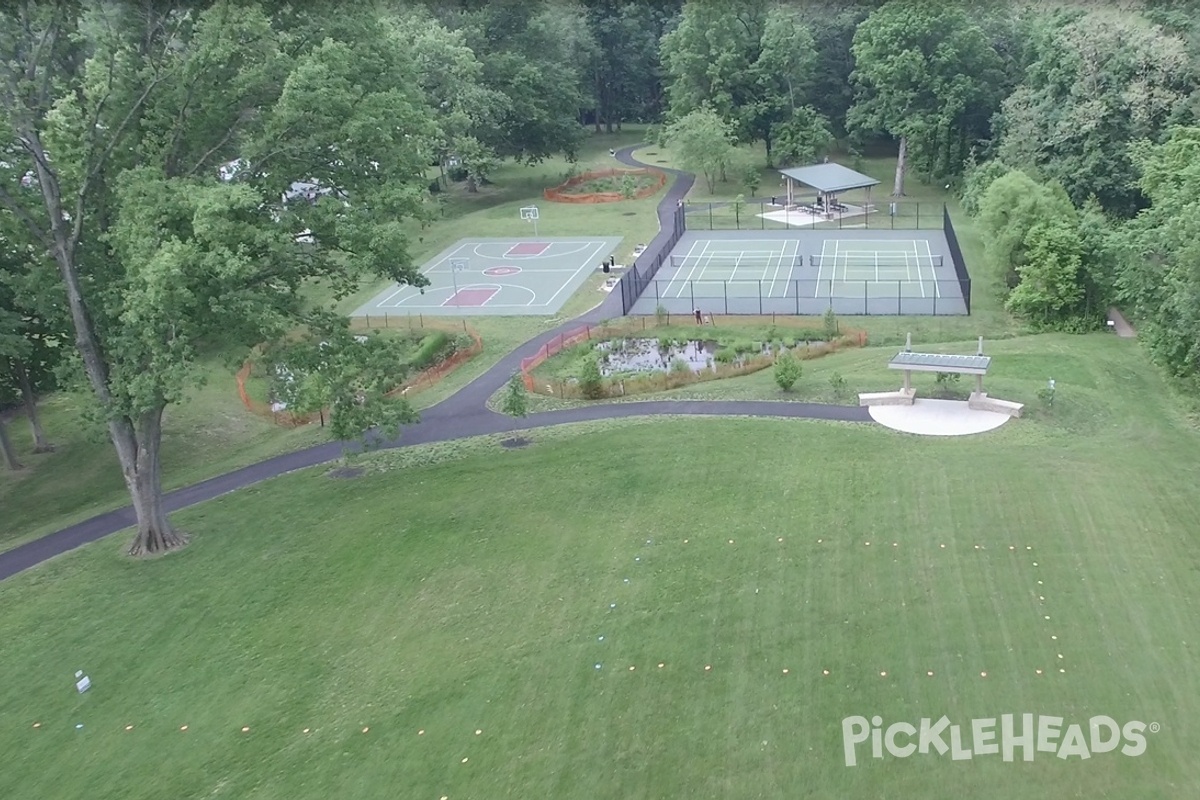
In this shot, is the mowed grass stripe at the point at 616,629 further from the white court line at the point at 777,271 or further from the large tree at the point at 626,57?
the large tree at the point at 626,57

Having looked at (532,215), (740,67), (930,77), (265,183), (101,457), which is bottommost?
(101,457)

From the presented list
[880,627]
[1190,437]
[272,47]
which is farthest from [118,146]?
[1190,437]

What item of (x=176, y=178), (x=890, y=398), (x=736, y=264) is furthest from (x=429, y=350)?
(x=736, y=264)

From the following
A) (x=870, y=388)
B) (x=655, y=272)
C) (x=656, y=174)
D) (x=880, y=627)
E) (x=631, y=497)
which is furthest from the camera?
(x=656, y=174)

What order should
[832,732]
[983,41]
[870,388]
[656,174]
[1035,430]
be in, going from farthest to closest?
[656,174], [983,41], [870,388], [1035,430], [832,732]

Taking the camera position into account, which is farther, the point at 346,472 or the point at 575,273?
the point at 575,273

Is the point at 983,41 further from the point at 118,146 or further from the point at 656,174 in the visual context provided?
the point at 118,146

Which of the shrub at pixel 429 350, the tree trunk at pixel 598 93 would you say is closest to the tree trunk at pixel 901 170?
the shrub at pixel 429 350

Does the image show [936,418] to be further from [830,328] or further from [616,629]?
[616,629]
